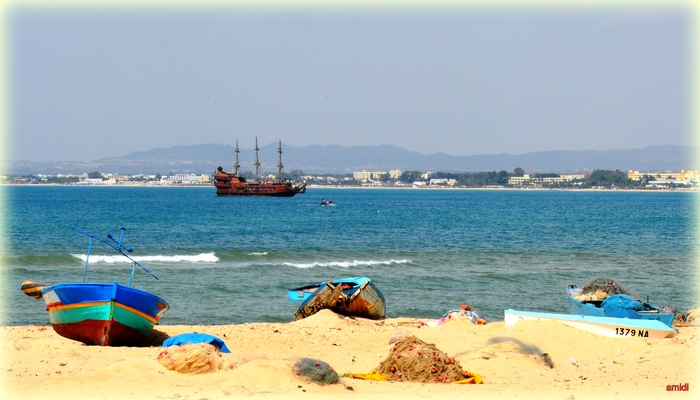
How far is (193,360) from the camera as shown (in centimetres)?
1041

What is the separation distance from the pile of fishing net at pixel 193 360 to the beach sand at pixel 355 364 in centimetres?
13

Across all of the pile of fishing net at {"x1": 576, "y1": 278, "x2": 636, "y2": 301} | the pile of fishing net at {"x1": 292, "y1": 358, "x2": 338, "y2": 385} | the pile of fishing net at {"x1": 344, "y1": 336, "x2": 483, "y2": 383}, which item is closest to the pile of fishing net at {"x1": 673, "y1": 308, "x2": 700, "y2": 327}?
the pile of fishing net at {"x1": 576, "y1": 278, "x2": 636, "y2": 301}

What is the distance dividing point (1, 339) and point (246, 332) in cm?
468

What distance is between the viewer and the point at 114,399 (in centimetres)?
898

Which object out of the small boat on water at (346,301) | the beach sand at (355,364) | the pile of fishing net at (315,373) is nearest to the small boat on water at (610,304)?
the beach sand at (355,364)

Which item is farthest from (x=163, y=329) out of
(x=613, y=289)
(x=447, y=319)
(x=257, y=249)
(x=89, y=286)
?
(x=257, y=249)

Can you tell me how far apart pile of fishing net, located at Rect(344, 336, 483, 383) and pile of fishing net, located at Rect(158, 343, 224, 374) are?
78.7 inches

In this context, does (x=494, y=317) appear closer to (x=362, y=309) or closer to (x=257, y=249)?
(x=362, y=309)

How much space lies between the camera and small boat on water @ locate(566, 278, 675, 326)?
617 inches

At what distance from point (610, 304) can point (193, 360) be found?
966cm

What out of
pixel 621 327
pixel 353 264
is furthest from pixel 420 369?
pixel 353 264

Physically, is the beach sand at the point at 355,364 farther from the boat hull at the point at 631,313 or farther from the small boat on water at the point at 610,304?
the small boat on water at the point at 610,304

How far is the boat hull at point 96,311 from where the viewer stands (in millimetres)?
13570

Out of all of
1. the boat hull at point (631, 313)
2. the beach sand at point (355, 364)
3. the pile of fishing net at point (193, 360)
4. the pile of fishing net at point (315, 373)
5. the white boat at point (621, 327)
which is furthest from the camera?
the boat hull at point (631, 313)
